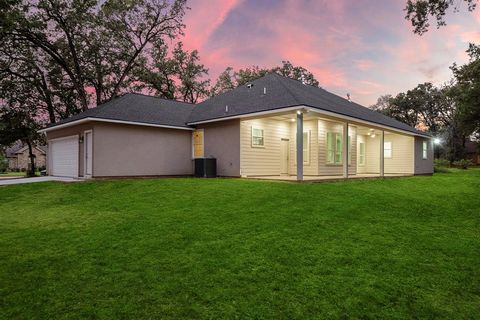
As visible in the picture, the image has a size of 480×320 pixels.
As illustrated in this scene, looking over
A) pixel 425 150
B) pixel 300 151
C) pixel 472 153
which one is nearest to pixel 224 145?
pixel 300 151

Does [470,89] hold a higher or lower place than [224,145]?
higher

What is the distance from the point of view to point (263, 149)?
15484mm

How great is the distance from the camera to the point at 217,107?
17.0 meters

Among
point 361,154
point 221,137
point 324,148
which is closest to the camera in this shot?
point 324,148

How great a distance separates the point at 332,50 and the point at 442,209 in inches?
520

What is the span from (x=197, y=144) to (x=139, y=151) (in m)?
3.11

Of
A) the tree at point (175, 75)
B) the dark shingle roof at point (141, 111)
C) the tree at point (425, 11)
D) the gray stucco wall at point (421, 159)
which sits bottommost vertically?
the gray stucco wall at point (421, 159)

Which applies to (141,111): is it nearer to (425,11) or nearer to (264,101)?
(264,101)

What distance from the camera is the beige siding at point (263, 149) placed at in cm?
1470

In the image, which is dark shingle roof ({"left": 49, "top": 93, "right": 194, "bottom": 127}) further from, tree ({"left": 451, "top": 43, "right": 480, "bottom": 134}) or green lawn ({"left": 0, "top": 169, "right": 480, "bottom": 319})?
tree ({"left": 451, "top": 43, "right": 480, "bottom": 134})

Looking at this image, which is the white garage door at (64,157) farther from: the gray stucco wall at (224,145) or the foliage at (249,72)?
the foliage at (249,72)

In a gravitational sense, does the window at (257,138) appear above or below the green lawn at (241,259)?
above

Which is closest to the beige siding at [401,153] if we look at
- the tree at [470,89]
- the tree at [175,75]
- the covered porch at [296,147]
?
the covered porch at [296,147]

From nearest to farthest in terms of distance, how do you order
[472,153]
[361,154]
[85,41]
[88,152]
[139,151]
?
[88,152]
[139,151]
[361,154]
[85,41]
[472,153]
